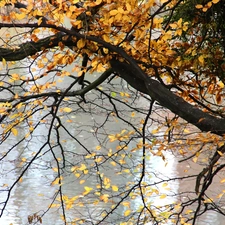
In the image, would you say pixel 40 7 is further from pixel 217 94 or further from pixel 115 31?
pixel 217 94

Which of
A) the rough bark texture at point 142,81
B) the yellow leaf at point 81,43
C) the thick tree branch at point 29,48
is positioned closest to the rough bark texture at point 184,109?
the rough bark texture at point 142,81

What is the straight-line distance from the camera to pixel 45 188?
570 cm

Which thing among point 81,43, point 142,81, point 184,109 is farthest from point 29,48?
point 184,109

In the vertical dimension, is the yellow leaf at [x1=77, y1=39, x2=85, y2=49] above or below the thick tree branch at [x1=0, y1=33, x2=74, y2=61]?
below

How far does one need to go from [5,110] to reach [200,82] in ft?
3.23

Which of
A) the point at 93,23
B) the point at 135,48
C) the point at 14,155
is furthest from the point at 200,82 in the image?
the point at 14,155

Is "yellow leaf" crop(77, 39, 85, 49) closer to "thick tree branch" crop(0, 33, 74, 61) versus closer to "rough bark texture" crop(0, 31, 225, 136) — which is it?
"rough bark texture" crop(0, 31, 225, 136)

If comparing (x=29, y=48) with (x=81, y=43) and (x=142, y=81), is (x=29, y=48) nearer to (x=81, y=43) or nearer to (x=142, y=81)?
(x=81, y=43)

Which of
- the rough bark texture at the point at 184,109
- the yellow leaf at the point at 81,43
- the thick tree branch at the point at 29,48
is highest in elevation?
the thick tree branch at the point at 29,48

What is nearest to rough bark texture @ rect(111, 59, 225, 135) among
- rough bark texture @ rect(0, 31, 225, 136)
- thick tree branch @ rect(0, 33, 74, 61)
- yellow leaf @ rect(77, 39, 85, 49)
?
rough bark texture @ rect(0, 31, 225, 136)

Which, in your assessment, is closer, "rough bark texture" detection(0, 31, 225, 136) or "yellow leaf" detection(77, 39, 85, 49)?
"rough bark texture" detection(0, 31, 225, 136)

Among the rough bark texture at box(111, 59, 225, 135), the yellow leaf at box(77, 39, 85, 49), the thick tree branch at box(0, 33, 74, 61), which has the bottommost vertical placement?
the rough bark texture at box(111, 59, 225, 135)

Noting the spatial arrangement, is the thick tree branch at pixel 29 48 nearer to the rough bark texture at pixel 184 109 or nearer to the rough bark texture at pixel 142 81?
the rough bark texture at pixel 142 81

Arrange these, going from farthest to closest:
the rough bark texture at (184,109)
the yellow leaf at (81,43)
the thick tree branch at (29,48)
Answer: the thick tree branch at (29,48), the yellow leaf at (81,43), the rough bark texture at (184,109)
